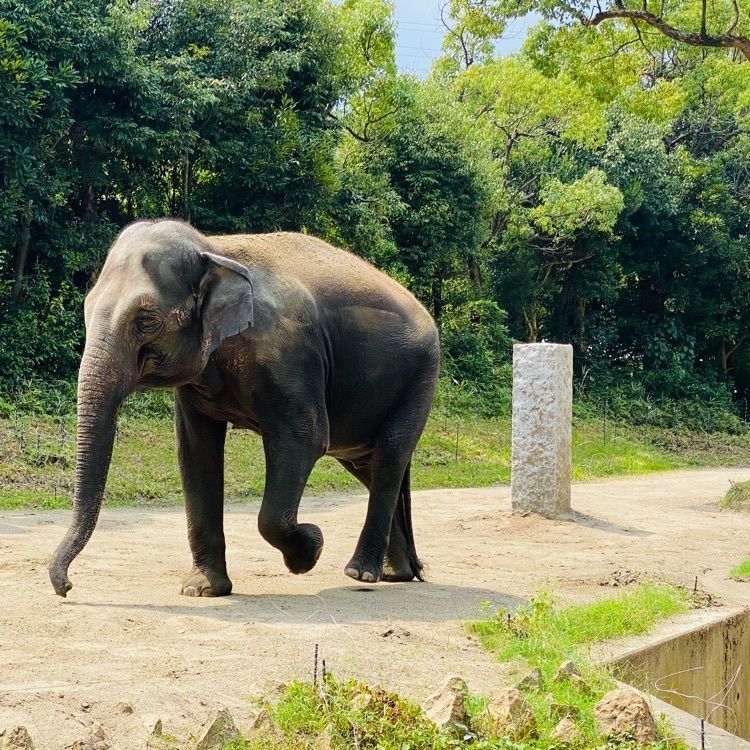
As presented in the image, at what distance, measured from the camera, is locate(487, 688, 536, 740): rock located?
4352mm

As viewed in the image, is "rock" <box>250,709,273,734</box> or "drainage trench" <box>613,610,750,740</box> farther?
"drainage trench" <box>613,610,750,740</box>

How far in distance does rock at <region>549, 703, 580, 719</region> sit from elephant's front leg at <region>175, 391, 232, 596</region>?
2822 mm

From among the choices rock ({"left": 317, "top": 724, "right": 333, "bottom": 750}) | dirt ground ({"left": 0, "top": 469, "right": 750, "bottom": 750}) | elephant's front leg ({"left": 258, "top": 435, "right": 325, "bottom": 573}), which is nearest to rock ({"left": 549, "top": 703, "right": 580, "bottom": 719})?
dirt ground ({"left": 0, "top": 469, "right": 750, "bottom": 750})

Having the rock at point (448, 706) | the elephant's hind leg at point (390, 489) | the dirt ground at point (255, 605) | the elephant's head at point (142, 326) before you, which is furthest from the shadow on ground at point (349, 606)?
the rock at point (448, 706)

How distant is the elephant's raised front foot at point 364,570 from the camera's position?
7.63m

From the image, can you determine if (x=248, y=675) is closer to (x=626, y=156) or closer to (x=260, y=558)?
(x=260, y=558)

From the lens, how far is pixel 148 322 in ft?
19.8

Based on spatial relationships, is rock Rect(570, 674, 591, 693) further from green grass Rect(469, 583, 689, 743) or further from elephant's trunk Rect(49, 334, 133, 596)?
elephant's trunk Rect(49, 334, 133, 596)

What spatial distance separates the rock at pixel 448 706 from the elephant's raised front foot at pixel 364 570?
10.3ft

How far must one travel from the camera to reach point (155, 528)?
1074cm

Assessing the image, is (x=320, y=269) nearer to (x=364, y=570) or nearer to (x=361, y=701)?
(x=364, y=570)

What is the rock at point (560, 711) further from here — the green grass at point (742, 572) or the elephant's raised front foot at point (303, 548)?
the green grass at point (742, 572)

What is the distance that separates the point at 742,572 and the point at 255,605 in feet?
15.5

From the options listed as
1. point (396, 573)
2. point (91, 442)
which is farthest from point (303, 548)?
point (91, 442)
